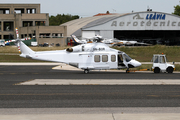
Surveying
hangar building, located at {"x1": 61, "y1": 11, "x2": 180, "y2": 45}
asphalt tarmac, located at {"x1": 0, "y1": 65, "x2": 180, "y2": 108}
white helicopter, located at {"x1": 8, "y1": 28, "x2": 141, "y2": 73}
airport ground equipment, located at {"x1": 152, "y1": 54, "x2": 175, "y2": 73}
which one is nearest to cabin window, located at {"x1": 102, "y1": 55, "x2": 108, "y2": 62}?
white helicopter, located at {"x1": 8, "y1": 28, "x2": 141, "y2": 73}

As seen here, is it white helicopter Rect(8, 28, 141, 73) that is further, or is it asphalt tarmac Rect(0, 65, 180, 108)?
white helicopter Rect(8, 28, 141, 73)

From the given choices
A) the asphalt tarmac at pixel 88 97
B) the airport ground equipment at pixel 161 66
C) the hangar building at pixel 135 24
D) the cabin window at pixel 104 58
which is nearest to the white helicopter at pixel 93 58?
the cabin window at pixel 104 58

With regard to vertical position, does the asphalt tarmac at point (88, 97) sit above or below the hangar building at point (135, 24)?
below

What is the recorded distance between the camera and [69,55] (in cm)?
2645

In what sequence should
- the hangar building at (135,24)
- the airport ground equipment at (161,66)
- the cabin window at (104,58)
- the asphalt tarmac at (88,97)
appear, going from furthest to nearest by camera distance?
the hangar building at (135,24) → the airport ground equipment at (161,66) → the cabin window at (104,58) → the asphalt tarmac at (88,97)

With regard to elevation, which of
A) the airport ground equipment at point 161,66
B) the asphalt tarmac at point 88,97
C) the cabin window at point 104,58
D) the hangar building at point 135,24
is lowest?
the asphalt tarmac at point 88,97

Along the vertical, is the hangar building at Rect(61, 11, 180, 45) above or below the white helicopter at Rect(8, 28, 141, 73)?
above

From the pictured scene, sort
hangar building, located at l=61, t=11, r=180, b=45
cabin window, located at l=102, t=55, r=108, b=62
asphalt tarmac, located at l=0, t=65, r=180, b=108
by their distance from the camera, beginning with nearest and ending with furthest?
1. asphalt tarmac, located at l=0, t=65, r=180, b=108
2. cabin window, located at l=102, t=55, r=108, b=62
3. hangar building, located at l=61, t=11, r=180, b=45

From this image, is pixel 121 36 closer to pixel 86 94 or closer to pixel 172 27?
pixel 172 27

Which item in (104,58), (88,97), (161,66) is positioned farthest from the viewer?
(161,66)

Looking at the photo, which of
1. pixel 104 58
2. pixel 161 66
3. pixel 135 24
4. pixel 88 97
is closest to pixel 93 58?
pixel 104 58

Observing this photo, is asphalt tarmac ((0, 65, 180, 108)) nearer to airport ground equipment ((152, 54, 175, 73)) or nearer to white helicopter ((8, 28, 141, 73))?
white helicopter ((8, 28, 141, 73))

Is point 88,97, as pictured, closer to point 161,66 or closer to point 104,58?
point 104,58

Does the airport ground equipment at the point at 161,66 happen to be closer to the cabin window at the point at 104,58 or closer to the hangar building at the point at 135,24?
the cabin window at the point at 104,58
